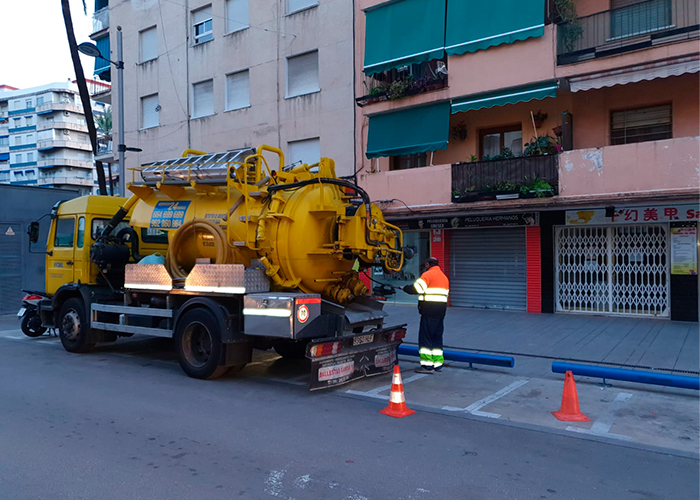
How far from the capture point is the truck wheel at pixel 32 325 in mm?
11734

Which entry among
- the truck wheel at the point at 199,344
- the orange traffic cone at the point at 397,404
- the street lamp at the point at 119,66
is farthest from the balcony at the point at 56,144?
the orange traffic cone at the point at 397,404

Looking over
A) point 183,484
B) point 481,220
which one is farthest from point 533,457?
point 481,220

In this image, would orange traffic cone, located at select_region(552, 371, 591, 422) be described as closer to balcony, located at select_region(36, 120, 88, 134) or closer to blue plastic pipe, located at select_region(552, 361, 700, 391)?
blue plastic pipe, located at select_region(552, 361, 700, 391)

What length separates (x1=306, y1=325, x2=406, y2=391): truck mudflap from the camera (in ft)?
22.5

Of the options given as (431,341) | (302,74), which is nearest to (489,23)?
(302,74)

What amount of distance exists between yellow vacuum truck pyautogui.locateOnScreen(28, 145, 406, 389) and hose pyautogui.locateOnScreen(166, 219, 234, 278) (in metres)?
0.02

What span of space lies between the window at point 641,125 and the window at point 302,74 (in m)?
9.41

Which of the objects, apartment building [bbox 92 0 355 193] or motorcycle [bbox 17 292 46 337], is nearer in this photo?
motorcycle [bbox 17 292 46 337]

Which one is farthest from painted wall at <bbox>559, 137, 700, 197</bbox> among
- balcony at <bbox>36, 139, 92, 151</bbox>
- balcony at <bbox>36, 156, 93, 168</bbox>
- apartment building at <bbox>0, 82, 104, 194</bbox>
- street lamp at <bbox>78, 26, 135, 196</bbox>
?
balcony at <bbox>36, 139, 92, 151</bbox>

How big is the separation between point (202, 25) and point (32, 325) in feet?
48.3

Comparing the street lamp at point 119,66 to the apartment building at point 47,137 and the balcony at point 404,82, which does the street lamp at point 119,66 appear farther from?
the apartment building at point 47,137

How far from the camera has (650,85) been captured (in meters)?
13.6

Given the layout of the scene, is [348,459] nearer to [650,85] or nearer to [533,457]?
[533,457]

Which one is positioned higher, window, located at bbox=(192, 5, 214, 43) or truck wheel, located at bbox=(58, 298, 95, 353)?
window, located at bbox=(192, 5, 214, 43)
